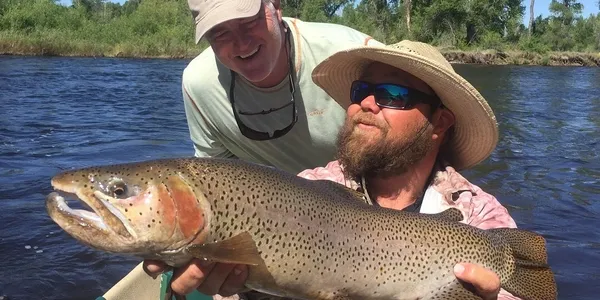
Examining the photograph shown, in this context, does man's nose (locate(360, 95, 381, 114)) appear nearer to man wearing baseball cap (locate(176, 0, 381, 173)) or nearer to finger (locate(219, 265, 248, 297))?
man wearing baseball cap (locate(176, 0, 381, 173))

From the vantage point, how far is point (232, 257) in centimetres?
222

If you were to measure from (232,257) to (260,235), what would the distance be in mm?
173

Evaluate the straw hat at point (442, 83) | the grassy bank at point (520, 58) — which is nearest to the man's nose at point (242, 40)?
the straw hat at point (442, 83)

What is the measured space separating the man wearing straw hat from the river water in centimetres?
322

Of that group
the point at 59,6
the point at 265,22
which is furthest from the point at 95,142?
the point at 59,6

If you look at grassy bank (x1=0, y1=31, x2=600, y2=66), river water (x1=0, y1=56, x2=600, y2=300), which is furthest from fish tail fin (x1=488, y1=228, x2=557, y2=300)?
Result: grassy bank (x1=0, y1=31, x2=600, y2=66)

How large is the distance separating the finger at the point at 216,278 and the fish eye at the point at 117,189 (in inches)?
17.5

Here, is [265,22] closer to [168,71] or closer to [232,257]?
[232,257]

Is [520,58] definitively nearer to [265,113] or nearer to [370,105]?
[265,113]

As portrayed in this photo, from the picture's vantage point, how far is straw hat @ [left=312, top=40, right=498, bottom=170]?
2891 millimetres

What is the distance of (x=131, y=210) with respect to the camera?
2.15m

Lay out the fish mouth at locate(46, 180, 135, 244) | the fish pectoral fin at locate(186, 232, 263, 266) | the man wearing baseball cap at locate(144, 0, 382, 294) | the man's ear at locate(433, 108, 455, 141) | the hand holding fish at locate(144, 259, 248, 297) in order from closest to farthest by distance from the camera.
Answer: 1. the fish mouth at locate(46, 180, 135, 244)
2. the fish pectoral fin at locate(186, 232, 263, 266)
3. the hand holding fish at locate(144, 259, 248, 297)
4. the man's ear at locate(433, 108, 455, 141)
5. the man wearing baseball cap at locate(144, 0, 382, 294)

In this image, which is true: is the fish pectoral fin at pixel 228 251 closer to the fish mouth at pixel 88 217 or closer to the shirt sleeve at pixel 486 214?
the fish mouth at pixel 88 217

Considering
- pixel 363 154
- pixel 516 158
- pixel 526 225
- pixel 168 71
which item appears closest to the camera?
pixel 363 154
